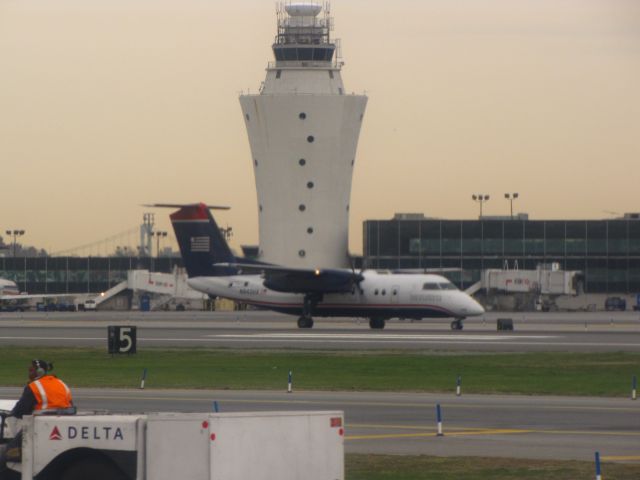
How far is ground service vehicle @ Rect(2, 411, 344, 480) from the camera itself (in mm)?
15914

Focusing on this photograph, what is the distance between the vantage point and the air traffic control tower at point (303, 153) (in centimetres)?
12719

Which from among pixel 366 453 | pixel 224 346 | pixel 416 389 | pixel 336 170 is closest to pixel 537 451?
pixel 366 453

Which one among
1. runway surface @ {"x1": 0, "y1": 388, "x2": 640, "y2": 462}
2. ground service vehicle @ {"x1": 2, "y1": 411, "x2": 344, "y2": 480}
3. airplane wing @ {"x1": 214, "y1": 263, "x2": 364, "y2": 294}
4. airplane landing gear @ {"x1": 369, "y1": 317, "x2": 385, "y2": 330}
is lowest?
runway surface @ {"x1": 0, "y1": 388, "x2": 640, "y2": 462}

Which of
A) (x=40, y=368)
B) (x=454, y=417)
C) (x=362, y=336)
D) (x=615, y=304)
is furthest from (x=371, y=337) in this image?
(x=615, y=304)

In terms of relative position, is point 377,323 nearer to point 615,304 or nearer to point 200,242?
point 200,242

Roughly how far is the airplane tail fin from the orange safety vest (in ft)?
246

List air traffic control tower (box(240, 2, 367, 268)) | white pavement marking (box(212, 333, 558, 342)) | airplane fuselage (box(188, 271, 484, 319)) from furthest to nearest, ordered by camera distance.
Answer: air traffic control tower (box(240, 2, 367, 268))
airplane fuselage (box(188, 271, 484, 319))
white pavement marking (box(212, 333, 558, 342))

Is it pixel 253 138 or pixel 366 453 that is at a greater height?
pixel 253 138

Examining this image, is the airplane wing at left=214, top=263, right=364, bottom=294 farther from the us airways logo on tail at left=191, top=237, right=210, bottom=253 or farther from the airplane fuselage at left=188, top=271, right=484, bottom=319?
the us airways logo on tail at left=191, top=237, right=210, bottom=253

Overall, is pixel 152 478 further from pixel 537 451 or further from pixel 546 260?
pixel 546 260

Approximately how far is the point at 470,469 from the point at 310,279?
209ft

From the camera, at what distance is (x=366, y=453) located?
973 inches

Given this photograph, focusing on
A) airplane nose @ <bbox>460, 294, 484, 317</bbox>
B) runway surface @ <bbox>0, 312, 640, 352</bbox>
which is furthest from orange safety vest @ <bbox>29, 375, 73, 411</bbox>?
airplane nose @ <bbox>460, 294, 484, 317</bbox>

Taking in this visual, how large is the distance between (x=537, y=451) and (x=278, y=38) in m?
112
